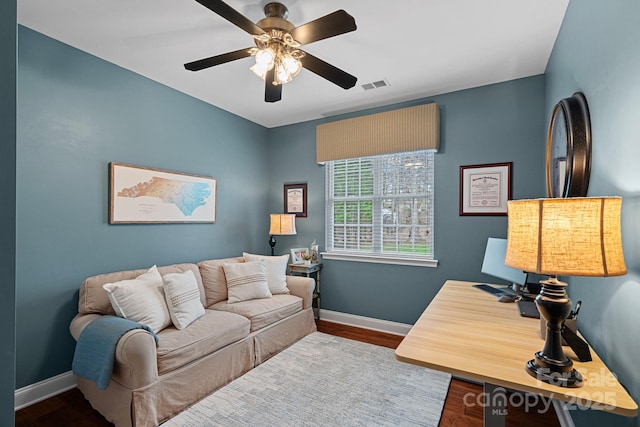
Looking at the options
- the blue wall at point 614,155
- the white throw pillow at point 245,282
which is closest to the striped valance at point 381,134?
the blue wall at point 614,155

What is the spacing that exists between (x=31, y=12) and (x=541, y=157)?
4.14 metres

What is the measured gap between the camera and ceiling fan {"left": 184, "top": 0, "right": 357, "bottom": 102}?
5.44 ft

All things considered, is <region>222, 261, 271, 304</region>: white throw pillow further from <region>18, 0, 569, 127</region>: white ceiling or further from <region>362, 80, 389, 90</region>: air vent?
<region>362, 80, 389, 90</region>: air vent

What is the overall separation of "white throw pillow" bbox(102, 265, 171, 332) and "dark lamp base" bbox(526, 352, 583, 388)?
233 cm

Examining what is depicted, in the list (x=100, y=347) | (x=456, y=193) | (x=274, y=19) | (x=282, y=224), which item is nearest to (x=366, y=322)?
(x=282, y=224)

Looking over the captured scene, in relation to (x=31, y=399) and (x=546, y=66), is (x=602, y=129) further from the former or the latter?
(x=31, y=399)

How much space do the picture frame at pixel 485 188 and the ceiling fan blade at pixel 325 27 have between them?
208 cm

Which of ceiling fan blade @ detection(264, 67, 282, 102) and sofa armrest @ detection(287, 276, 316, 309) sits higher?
ceiling fan blade @ detection(264, 67, 282, 102)

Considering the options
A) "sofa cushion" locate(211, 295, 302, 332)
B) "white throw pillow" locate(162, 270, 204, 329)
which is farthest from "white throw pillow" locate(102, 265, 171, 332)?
"sofa cushion" locate(211, 295, 302, 332)

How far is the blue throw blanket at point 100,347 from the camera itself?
1844 mm

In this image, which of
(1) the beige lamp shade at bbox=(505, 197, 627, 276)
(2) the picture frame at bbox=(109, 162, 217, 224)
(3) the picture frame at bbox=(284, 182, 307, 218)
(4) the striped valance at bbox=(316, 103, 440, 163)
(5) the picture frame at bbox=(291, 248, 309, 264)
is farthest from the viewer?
(3) the picture frame at bbox=(284, 182, 307, 218)

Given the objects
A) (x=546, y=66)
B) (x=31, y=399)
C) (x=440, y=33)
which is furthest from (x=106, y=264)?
(x=546, y=66)

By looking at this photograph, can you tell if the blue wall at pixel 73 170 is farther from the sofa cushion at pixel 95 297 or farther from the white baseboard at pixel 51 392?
the sofa cushion at pixel 95 297

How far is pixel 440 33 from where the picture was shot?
220 cm
